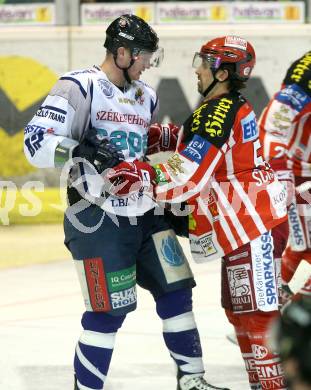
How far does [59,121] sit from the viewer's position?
358 centimetres

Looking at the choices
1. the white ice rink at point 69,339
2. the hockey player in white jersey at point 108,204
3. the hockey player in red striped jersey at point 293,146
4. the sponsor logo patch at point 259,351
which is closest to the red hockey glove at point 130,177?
the hockey player in white jersey at point 108,204

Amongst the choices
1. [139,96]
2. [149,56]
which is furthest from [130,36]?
[139,96]

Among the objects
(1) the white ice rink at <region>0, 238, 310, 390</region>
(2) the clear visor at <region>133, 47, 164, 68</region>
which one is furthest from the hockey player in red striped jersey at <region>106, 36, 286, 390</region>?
(1) the white ice rink at <region>0, 238, 310, 390</region>

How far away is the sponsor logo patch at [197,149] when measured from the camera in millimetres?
3551

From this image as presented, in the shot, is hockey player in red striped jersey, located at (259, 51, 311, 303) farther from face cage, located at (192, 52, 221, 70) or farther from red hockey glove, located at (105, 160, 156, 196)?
red hockey glove, located at (105, 160, 156, 196)

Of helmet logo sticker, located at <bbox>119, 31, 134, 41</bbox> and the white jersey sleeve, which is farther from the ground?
helmet logo sticker, located at <bbox>119, 31, 134, 41</bbox>

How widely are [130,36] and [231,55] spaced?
14.5 inches

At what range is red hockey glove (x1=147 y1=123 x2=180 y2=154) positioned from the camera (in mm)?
Result: 4027

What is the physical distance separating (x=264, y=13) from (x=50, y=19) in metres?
1.80

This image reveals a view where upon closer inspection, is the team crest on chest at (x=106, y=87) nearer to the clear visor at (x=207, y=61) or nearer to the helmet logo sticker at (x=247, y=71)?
the clear visor at (x=207, y=61)

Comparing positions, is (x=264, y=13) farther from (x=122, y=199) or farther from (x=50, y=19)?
(x=122, y=199)

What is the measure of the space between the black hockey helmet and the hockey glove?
1.26 feet

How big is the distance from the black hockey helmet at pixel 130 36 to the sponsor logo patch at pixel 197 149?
39 cm

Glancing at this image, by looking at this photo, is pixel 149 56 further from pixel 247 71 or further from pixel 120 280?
pixel 120 280
